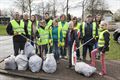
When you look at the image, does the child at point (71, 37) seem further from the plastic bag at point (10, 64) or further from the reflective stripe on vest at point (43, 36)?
the plastic bag at point (10, 64)

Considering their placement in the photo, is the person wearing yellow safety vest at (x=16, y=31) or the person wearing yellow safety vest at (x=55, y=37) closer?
the person wearing yellow safety vest at (x=16, y=31)

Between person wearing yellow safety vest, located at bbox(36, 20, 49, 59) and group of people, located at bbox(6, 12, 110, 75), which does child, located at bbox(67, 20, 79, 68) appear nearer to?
group of people, located at bbox(6, 12, 110, 75)

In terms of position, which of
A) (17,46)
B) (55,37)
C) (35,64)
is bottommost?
(35,64)

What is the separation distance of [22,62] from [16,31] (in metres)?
1.15

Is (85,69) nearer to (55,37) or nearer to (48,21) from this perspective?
(55,37)

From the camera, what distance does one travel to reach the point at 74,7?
50.5m

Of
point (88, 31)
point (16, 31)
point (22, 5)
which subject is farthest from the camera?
point (22, 5)

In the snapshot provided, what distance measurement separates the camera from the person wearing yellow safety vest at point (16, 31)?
10.1m

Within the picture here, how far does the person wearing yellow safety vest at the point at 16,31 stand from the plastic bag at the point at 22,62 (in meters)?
0.60

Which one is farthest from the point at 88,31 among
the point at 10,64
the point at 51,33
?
the point at 10,64

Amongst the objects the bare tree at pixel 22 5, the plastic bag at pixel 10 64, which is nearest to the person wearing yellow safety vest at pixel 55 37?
the plastic bag at pixel 10 64

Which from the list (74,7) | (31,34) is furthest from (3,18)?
(31,34)

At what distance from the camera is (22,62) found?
970 cm

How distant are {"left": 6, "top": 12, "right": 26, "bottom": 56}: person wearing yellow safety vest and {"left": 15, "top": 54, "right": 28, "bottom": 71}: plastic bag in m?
0.60
